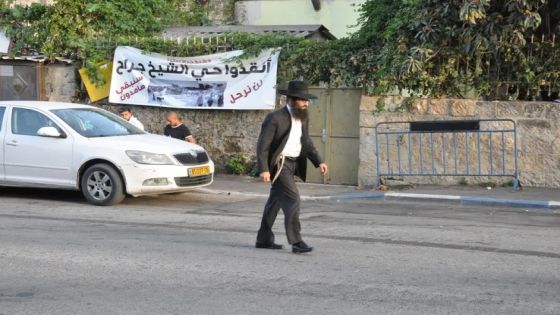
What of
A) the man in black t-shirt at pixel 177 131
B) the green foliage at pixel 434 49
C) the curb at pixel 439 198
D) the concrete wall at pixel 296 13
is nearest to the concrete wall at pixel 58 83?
the green foliage at pixel 434 49

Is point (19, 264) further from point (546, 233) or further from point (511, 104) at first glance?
point (511, 104)

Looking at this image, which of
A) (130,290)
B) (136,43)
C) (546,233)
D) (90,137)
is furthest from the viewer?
(136,43)

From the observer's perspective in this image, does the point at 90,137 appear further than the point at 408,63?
No

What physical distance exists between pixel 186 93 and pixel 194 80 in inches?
13.3

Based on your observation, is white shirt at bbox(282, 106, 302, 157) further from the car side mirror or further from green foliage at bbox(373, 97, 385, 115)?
green foliage at bbox(373, 97, 385, 115)

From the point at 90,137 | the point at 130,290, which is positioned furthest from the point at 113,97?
the point at 130,290

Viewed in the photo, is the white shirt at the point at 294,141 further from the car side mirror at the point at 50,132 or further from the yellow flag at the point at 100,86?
the yellow flag at the point at 100,86

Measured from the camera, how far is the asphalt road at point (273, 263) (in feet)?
20.1

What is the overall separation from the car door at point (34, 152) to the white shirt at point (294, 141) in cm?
522

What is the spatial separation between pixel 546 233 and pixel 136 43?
10.0 m

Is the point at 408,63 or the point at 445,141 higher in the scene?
the point at 408,63

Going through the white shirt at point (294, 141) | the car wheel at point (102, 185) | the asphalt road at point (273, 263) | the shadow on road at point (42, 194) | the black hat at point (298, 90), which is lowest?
the asphalt road at point (273, 263)

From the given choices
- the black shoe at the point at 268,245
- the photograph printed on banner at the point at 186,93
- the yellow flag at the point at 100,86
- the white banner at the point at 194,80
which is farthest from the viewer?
the yellow flag at the point at 100,86

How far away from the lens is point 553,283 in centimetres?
673
